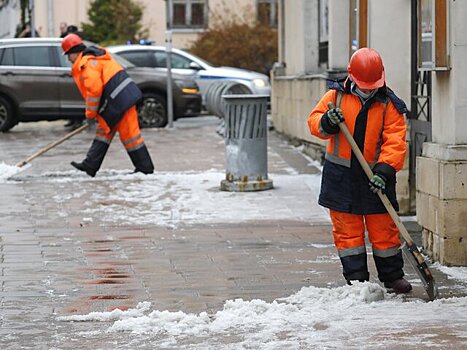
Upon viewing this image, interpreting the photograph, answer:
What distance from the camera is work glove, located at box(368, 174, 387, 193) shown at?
25.0ft

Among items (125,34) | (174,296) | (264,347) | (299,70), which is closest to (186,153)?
(299,70)

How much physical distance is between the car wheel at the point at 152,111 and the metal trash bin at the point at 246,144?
384 inches

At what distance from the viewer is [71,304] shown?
7758 mm

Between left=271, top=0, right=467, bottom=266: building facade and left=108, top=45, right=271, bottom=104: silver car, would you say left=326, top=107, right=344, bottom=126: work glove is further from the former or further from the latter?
left=108, top=45, right=271, bottom=104: silver car

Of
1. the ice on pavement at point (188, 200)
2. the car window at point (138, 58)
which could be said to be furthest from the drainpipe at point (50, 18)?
the ice on pavement at point (188, 200)

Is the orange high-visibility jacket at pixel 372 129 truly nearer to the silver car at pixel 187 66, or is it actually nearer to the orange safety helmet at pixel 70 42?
the orange safety helmet at pixel 70 42

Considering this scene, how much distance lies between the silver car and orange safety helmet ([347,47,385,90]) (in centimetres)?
1746

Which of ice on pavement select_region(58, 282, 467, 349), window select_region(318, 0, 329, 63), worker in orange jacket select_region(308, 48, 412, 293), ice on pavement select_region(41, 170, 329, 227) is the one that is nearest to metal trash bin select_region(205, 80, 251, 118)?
window select_region(318, 0, 329, 63)

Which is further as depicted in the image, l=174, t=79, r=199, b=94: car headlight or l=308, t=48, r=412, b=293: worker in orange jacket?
l=174, t=79, r=199, b=94: car headlight

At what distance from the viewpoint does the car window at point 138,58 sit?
1006 inches

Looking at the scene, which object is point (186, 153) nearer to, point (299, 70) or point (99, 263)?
point (299, 70)

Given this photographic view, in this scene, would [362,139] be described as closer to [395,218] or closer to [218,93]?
[395,218]

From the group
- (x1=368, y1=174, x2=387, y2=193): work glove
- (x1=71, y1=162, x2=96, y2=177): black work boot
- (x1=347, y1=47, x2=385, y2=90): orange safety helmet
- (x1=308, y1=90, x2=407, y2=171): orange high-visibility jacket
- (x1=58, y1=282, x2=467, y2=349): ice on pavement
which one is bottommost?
(x1=58, y1=282, x2=467, y2=349): ice on pavement

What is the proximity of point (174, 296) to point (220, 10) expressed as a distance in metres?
36.0
